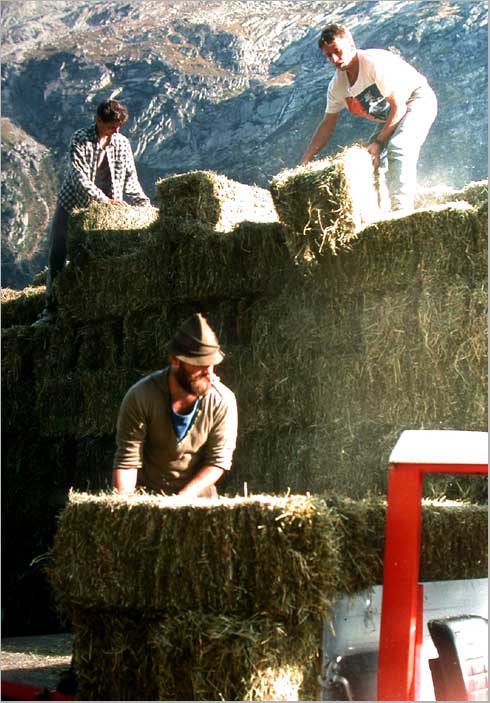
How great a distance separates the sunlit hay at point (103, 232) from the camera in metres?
7.20

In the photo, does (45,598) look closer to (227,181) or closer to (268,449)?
(268,449)

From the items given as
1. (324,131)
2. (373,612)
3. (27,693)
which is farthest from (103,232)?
(373,612)

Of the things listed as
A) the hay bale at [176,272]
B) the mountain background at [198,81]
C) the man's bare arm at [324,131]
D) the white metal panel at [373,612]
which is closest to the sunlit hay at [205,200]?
the hay bale at [176,272]

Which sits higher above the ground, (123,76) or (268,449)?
(123,76)

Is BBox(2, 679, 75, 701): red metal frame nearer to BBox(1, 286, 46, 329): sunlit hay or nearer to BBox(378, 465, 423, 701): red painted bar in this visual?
BBox(378, 465, 423, 701): red painted bar

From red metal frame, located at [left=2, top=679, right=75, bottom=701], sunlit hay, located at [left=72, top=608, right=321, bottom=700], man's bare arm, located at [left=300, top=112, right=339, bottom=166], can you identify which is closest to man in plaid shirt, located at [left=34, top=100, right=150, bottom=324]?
man's bare arm, located at [left=300, top=112, right=339, bottom=166]

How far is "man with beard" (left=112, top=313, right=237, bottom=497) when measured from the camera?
14.3ft

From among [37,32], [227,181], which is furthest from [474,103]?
[227,181]

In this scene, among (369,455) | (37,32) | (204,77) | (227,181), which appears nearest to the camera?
(369,455)

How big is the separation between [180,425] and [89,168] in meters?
3.50

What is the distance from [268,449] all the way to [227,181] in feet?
6.24

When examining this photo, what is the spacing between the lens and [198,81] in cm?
2500

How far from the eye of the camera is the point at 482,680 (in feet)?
10.5

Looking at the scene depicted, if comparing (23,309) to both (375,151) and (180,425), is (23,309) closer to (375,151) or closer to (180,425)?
(375,151)
